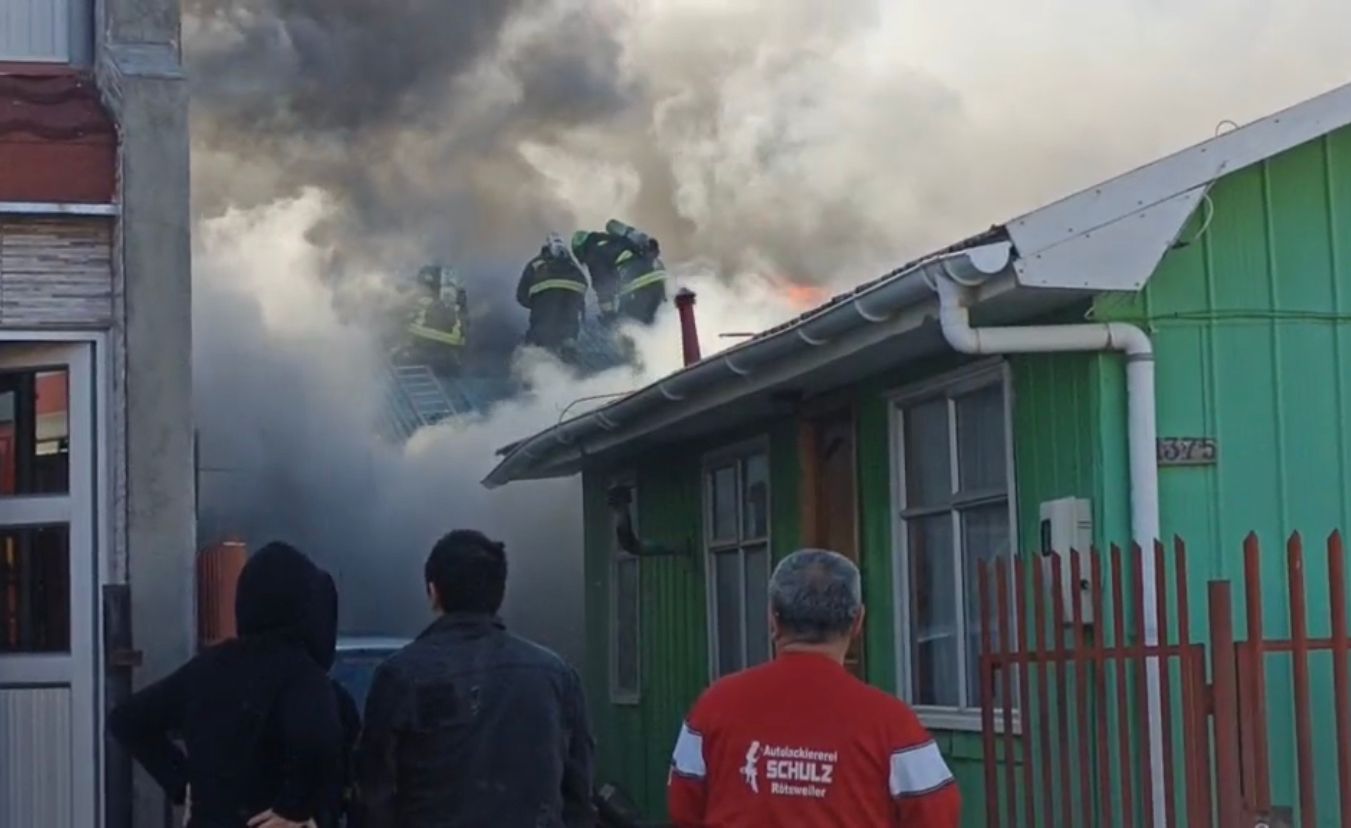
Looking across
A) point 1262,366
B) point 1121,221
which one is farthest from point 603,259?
point 1121,221

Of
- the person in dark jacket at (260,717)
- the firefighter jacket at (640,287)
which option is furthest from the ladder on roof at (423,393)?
the person in dark jacket at (260,717)

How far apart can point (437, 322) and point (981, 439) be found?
19.2 metres

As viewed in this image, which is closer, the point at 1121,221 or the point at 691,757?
the point at 691,757

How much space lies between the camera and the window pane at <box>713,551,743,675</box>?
11.8m

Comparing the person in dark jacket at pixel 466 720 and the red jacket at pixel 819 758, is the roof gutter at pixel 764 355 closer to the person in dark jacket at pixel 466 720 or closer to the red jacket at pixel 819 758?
the person in dark jacket at pixel 466 720

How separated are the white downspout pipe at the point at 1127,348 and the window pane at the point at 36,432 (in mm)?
3119

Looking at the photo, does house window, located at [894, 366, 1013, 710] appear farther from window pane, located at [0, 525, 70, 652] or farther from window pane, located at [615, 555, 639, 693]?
window pane, located at [615, 555, 639, 693]

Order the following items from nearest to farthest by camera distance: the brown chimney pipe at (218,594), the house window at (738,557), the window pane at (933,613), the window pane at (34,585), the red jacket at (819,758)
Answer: the red jacket at (819,758) < the window pane at (34,585) < the brown chimney pipe at (218,594) < the window pane at (933,613) < the house window at (738,557)

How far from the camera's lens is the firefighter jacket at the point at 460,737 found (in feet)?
16.1

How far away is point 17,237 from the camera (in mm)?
7020

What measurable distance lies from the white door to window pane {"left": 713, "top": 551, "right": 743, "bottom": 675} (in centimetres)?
526

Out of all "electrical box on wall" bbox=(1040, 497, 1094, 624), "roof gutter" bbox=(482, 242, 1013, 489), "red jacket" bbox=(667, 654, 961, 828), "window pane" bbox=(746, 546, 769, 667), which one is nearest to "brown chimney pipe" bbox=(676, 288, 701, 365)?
"roof gutter" bbox=(482, 242, 1013, 489)

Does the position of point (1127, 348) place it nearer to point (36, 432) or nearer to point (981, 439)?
point (981, 439)

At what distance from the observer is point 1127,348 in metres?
7.51
